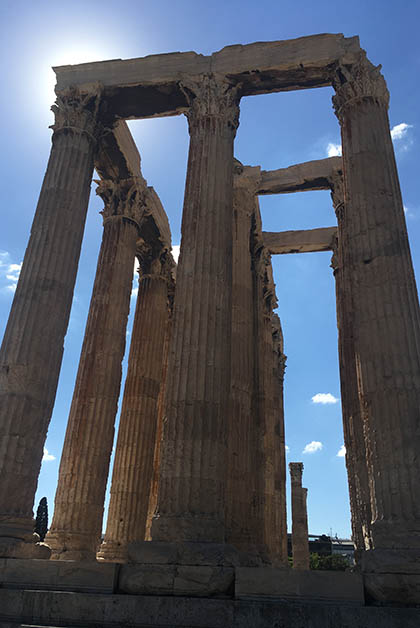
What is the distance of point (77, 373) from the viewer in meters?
24.5

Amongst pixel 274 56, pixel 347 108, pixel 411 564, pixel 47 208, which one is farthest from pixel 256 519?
pixel 274 56

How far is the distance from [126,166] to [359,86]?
12.1 metres

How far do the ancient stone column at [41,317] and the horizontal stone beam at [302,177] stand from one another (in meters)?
10.4

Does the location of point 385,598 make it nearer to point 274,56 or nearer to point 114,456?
point 114,456

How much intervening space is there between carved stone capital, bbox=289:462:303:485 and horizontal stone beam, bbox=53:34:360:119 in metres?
33.4

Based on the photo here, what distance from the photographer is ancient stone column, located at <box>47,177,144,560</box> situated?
20.7 m

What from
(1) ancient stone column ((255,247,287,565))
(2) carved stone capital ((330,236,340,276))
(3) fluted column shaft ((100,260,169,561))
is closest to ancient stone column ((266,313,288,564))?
(1) ancient stone column ((255,247,287,565))

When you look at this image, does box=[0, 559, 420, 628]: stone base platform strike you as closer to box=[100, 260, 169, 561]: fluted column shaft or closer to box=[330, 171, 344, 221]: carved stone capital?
box=[100, 260, 169, 561]: fluted column shaft

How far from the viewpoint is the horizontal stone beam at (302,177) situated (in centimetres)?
2881

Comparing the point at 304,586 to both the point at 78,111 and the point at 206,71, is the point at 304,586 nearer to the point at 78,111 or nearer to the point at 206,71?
the point at 206,71

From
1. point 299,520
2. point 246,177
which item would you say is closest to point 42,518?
point 299,520

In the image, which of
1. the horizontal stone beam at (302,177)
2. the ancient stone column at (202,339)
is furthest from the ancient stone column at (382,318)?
the horizontal stone beam at (302,177)

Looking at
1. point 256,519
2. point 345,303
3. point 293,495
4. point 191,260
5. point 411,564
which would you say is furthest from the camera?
point 293,495

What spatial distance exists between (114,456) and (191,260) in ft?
42.3
